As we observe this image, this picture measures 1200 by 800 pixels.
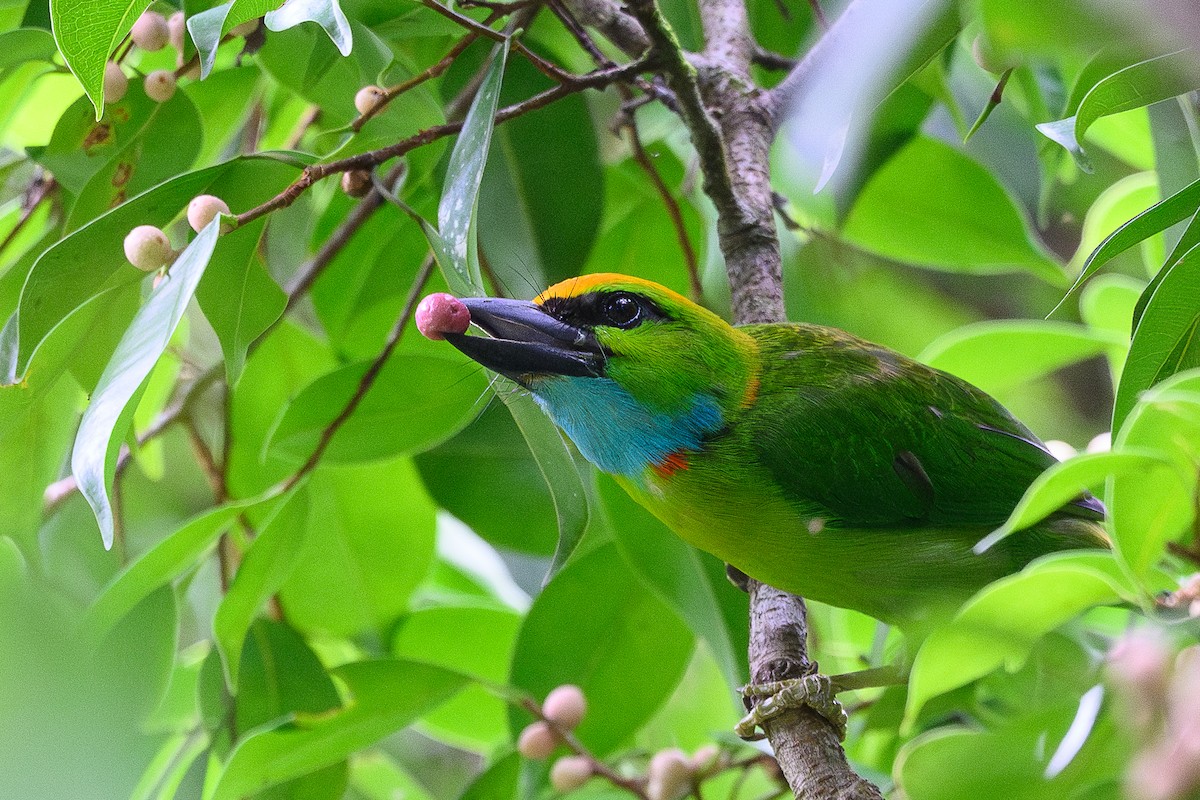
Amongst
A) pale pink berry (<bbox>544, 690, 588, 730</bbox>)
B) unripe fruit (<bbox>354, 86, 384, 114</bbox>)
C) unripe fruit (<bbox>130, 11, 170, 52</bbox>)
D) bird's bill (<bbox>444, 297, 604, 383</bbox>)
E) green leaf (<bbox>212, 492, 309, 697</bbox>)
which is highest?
unripe fruit (<bbox>130, 11, 170, 52</bbox>)

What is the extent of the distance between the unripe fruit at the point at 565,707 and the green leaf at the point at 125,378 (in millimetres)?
916

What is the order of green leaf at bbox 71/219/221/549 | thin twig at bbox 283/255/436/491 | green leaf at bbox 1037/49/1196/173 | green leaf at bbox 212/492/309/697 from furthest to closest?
thin twig at bbox 283/255/436/491 → green leaf at bbox 212/492/309/697 → green leaf at bbox 1037/49/1196/173 → green leaf at bbox 71/219/221/549

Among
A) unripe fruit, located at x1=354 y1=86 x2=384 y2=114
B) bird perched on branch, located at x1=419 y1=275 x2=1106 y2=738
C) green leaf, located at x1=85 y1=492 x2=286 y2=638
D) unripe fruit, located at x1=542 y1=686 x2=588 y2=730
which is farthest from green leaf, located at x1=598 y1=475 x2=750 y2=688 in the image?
unripe fruit, located at x1=354 y1=86 x2=384 y2=114

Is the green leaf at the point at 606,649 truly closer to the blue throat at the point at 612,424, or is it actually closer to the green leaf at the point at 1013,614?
the blue throat at the point at 612,424

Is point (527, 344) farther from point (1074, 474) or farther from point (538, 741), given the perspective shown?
point (1074, 474)

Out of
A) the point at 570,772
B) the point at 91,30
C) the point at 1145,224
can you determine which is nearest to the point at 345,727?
the point at 570,772

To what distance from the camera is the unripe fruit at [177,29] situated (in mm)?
1700

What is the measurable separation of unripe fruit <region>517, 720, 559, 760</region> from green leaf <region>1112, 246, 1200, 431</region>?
3.31ft

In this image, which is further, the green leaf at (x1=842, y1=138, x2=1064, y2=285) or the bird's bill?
the green leaf at (x1=842, y1=138, x2=1064, y2=285)

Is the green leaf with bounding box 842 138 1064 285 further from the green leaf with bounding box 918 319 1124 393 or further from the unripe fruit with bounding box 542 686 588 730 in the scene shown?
the unripe fruit with bounding box 542 686 588 730

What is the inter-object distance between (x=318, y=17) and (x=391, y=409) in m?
0.79

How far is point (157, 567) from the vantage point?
1664 mm

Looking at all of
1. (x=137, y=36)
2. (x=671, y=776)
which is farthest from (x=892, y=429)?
(x=137, y=36)

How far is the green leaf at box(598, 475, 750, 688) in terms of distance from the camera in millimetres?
1792
